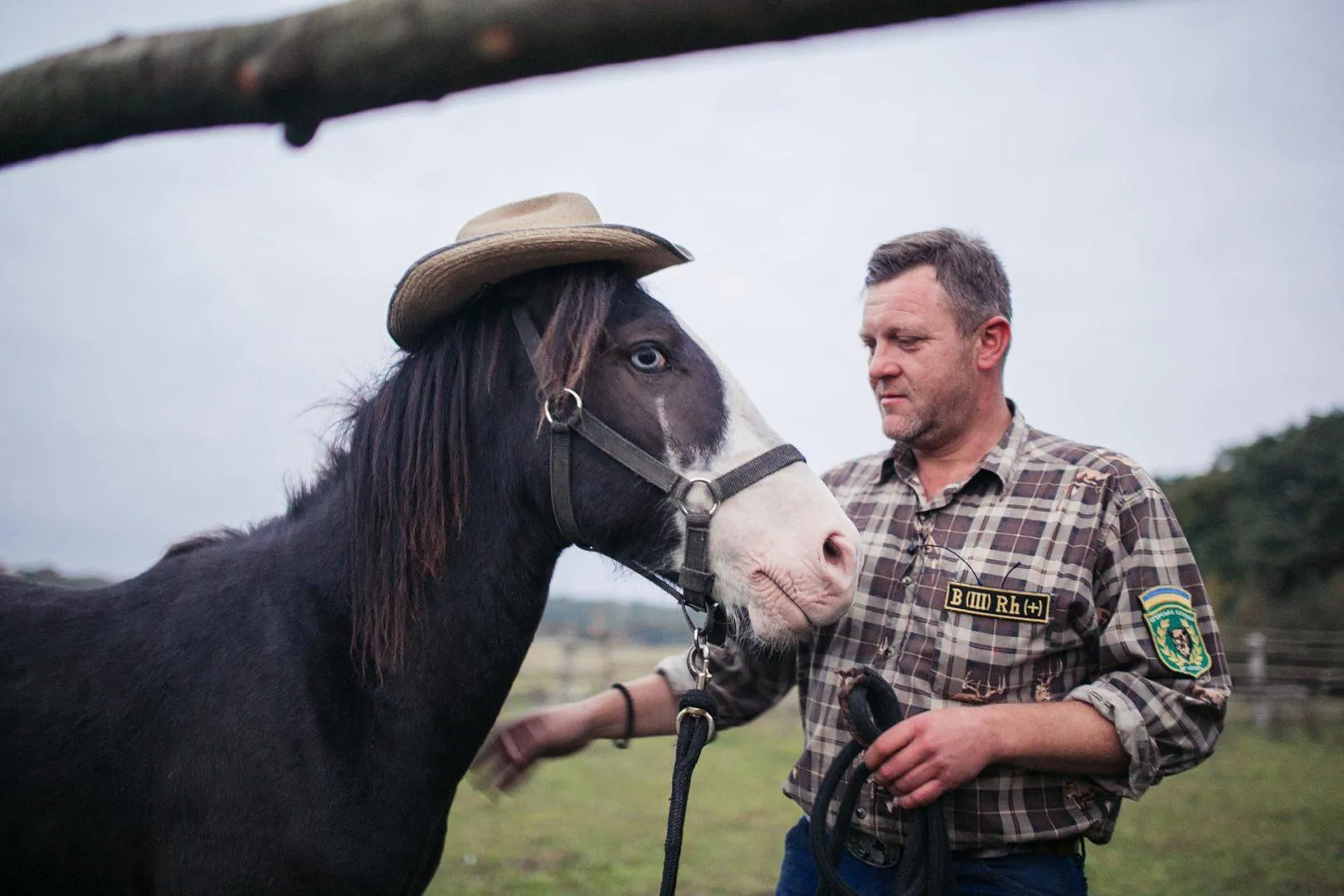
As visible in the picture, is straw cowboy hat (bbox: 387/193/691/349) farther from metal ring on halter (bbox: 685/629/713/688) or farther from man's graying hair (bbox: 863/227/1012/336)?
metal ring on halter (bbox: 685/629/713/688)

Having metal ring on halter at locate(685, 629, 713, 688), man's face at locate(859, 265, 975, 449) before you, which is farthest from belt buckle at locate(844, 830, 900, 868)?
man's face at locate(859, 265, 975, 449)

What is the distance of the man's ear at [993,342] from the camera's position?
2.56 metres

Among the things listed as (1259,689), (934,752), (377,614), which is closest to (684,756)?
(934,752)

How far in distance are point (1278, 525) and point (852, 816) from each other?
33.9 m

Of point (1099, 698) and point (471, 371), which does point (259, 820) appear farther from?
point (1099, 698)

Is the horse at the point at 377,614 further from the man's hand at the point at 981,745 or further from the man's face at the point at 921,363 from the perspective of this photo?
the man's face at the point at 921,363

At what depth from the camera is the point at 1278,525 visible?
95.7 ft

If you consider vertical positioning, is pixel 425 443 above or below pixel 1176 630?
above

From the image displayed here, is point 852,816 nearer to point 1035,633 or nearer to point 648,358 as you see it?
point 1035,633

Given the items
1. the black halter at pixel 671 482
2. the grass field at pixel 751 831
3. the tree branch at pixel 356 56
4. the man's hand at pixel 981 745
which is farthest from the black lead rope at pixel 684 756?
the grass field at pixel 751 831

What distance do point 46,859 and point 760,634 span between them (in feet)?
5.64

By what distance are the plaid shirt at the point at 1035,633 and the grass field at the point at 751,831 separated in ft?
16.4

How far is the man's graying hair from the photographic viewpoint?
8.30 feet

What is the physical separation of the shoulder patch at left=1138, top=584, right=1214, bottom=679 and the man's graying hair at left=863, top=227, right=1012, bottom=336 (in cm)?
90
